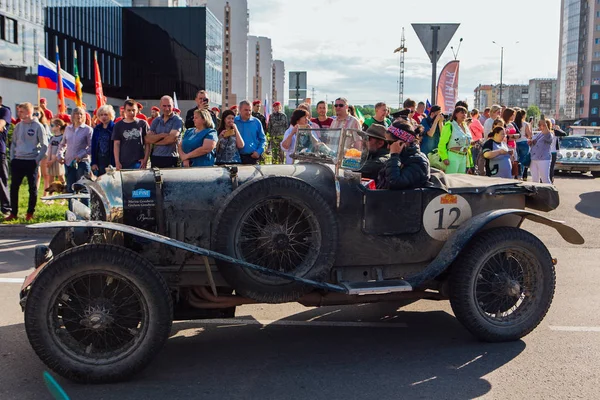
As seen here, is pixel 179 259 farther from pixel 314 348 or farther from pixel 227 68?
pixel 227 68

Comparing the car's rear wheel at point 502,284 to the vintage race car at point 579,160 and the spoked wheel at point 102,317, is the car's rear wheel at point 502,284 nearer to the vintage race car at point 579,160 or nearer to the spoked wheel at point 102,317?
the spoked wheel at point 102,317

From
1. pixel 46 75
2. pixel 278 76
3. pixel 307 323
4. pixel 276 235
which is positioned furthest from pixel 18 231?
pixel 278 76

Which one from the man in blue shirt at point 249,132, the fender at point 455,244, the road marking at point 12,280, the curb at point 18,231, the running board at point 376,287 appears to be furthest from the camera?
the curb at point 18,231

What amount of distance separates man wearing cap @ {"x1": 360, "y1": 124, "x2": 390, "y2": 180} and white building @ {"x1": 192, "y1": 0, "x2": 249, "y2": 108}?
104m

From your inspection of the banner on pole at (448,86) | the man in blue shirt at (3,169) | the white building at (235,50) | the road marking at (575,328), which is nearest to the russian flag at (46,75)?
the man in blue shirt at (3,169)

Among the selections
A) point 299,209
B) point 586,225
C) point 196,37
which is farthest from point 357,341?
point 196,37

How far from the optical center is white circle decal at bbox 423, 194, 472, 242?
199 inches

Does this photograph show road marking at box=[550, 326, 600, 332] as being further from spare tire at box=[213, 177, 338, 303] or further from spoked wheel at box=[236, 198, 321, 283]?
spoked wheel at box=[236, 198, 321, 283]

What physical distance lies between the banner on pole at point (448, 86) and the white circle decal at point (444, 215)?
1020 centimetres

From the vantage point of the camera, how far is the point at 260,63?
152m

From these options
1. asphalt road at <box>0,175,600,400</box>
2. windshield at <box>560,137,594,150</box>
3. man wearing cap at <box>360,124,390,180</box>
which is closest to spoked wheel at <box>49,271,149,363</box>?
asphalt road at <box>0,175,600,400</box>

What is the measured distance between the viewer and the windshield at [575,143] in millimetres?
23439

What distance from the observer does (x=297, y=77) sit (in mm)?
24641

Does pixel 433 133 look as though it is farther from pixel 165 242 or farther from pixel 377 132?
pixel 165 242
